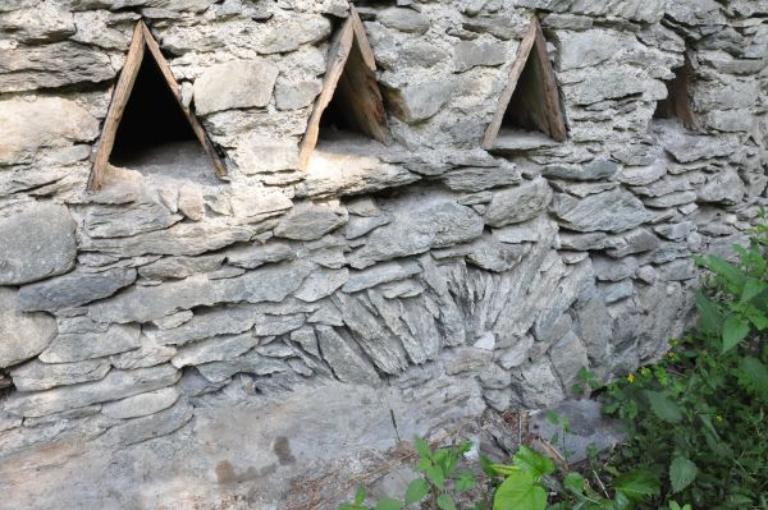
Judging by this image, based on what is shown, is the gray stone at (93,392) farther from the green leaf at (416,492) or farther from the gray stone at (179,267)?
the green leaf at (416,492)

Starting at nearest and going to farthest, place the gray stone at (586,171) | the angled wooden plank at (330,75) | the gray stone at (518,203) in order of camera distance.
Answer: the angled wooden plank at (330,75) < the gray stone at (518,203) < the gray stone at (586,171)

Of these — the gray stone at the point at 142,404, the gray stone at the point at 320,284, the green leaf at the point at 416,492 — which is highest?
the gray stone at the point at 320,284

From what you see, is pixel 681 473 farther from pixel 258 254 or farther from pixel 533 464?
pixel 258 254

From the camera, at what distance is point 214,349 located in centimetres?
204

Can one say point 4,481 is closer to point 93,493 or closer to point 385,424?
point 93,493

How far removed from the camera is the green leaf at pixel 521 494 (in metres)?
1.61

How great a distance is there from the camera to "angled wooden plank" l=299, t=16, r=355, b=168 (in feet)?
6.28

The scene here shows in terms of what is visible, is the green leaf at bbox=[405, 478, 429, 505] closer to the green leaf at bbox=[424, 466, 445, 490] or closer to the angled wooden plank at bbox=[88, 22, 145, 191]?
the green leaf at bbox=[424, 466, 445, 490]

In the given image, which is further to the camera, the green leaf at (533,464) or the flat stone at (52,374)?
the flat stone at (52,374)

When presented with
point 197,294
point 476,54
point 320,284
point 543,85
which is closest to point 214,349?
point 197,294

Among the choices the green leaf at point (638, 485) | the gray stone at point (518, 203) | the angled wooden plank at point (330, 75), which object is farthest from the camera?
the gray stone at point (518, 203)

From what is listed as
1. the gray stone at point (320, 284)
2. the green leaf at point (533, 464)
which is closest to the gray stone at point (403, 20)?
the gray stone at point (320, 284)

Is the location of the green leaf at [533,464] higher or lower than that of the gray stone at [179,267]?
lower

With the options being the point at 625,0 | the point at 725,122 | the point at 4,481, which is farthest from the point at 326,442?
the point at 725,122
